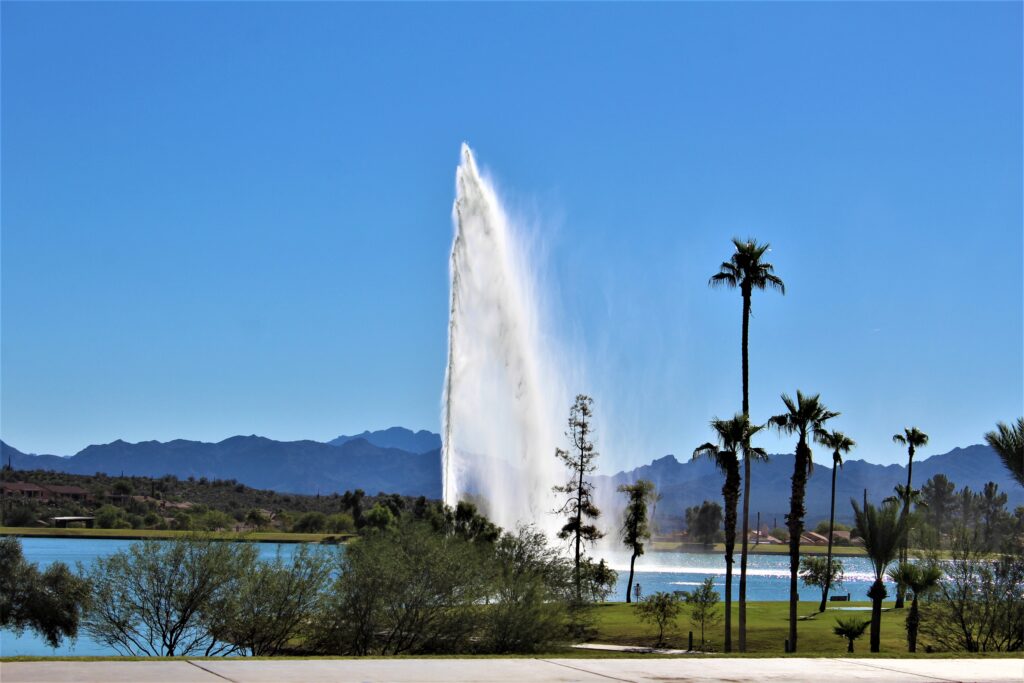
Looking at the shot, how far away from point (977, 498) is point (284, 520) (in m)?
129

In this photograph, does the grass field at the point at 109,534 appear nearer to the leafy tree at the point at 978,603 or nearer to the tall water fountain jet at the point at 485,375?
the tall water fountain jet at the point at 485,375

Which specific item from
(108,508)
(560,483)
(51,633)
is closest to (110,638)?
(51,633)

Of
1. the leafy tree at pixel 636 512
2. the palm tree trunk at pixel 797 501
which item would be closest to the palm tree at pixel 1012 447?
the palm tree trunk at pixel 797 501

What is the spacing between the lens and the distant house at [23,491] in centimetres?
18138

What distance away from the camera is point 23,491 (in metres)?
191

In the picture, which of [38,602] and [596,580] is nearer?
[38,602]

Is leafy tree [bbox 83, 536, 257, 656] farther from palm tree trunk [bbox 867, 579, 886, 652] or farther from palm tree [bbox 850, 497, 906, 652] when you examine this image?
palm tree [bbox 850, 497, 906, 652]

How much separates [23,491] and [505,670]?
196m

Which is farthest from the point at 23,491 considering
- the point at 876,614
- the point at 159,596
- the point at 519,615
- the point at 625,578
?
the point at 876,614

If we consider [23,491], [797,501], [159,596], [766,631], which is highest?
[797,501]

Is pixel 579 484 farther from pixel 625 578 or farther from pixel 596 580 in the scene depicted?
pixel 625 578

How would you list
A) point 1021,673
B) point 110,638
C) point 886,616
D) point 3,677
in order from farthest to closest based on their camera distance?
point 886,616
point 110,638
point 1021,673
point 3,677

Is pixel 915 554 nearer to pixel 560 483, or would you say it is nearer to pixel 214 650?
pixel 214 650

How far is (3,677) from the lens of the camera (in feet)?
46.8
